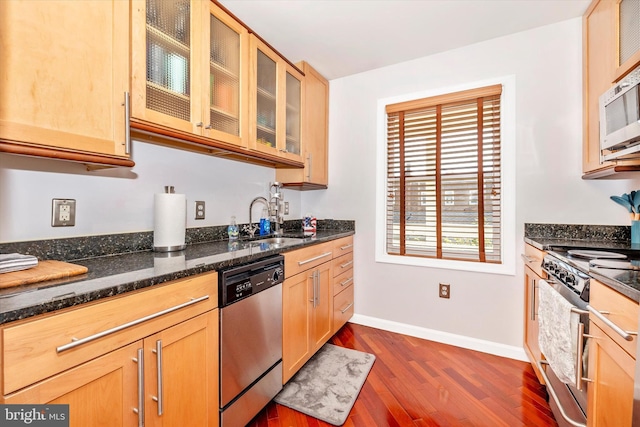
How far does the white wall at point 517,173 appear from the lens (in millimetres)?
1972

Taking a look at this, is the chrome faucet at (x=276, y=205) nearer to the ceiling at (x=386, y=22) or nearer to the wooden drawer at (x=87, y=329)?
the ceiling at (x=386, y=22)

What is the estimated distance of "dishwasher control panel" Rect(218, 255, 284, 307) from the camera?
1.24m

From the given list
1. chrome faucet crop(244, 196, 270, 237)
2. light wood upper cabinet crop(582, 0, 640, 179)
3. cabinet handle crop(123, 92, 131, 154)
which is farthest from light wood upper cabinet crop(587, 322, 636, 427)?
chrome faucet crop(244, 196, 270, 237)

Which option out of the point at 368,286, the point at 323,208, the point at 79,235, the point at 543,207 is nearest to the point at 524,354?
the point at 543,207

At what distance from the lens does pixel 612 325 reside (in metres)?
0.88

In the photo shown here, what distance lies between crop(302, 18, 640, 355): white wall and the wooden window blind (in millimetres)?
151

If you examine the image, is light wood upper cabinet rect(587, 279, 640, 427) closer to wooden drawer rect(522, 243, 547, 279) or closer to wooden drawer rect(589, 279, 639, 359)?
wooden drawer rect(589, 279, 639, 359)

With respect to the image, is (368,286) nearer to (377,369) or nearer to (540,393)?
(377,369)

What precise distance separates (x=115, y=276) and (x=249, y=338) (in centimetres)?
69

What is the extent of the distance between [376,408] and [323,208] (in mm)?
1813

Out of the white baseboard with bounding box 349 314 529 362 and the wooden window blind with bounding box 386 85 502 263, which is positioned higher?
the wooden window blind with bounding box 386 85 502 263

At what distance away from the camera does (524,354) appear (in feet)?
6.82

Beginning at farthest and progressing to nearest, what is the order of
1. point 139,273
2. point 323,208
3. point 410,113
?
point 323,208, point 410,113, point 139,273

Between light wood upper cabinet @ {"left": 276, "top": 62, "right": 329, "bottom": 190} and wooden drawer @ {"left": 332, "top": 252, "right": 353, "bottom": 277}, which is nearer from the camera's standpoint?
wooden drawer @ {"left": 332, "top": 252, "right": 353, "bottom": 277}
